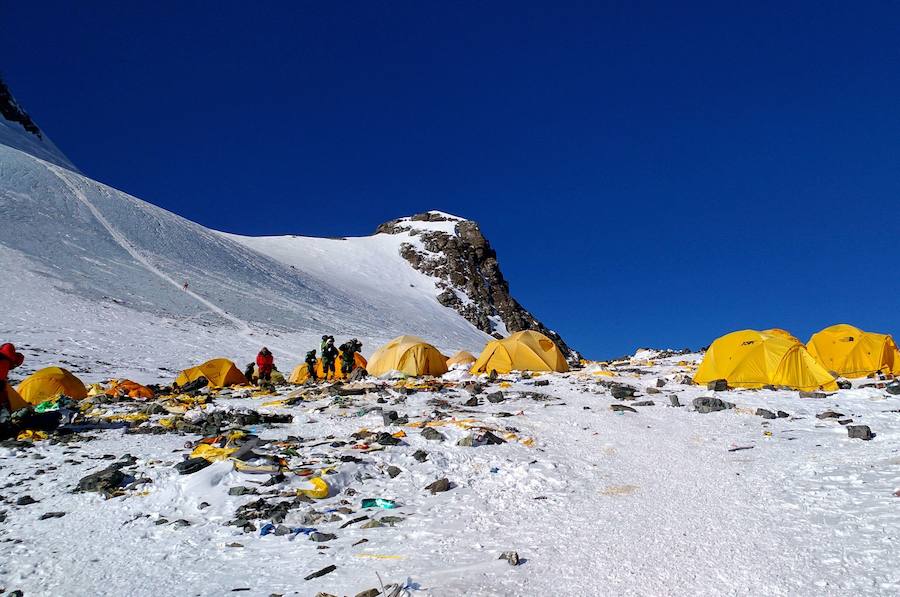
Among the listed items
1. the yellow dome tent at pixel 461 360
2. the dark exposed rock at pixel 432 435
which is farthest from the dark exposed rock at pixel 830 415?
the yellow dome tent at pixel 461 360

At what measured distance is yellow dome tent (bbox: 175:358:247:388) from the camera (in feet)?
70.2

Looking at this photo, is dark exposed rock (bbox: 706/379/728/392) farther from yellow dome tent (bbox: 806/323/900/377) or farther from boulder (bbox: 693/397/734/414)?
yellow dome tent (bbox: 806/323/900/377)

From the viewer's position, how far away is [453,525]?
256 inches

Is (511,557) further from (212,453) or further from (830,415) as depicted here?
(830,415)

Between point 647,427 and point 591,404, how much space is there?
2.50 metres

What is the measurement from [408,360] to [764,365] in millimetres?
12456

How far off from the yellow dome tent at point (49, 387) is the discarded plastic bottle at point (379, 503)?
13999mm

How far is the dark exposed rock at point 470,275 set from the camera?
8675 cm

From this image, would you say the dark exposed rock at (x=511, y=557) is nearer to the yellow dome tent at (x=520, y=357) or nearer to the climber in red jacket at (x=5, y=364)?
the climber in red jacket at (x=5, y=364)

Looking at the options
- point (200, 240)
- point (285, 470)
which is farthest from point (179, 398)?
point (200, 240)

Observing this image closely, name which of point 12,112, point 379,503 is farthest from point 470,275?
Result: point 12,112

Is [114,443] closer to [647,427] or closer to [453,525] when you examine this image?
[453,525]

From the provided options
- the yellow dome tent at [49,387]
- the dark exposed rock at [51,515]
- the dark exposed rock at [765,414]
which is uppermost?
the dark exposed rock at [765,414]

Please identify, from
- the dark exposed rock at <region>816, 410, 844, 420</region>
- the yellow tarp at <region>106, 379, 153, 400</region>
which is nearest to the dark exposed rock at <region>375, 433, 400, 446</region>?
the dark exposed rock at <region>816, 410, 844, 420</region>
